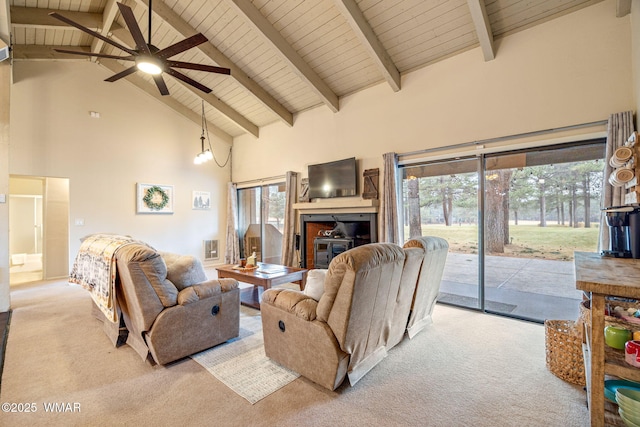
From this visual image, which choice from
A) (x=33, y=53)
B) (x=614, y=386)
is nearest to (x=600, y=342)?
(x=614, y=386)

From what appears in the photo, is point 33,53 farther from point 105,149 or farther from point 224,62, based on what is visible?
point 224,62

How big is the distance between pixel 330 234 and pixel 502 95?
3307 millimetres

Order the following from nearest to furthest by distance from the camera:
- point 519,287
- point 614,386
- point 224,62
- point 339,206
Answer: point 614,386, point 519,287, point 224,62, point 339,206

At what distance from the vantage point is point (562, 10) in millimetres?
3193

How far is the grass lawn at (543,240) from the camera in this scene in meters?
3.24

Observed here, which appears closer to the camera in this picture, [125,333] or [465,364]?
[465,364]

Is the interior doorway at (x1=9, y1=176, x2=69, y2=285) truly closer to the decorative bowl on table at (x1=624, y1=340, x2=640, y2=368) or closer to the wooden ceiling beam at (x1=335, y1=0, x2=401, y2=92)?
the wooden ceiling beam at (x1=335, y1=0, x2=401, y2=92)

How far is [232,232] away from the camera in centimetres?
732

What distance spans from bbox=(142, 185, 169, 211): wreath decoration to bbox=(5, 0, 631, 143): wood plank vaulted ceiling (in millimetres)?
2329

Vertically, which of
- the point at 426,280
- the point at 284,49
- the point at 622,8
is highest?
the point at 284,49

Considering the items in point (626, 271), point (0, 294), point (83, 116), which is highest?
point (83, 116)

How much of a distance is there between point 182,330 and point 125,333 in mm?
838

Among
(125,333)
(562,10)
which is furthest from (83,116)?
(562,10)

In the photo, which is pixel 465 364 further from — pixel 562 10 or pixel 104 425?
pixel 562 10
